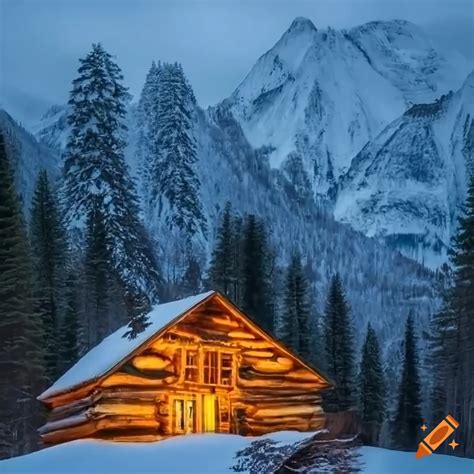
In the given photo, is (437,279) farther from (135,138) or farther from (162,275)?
(135,138)

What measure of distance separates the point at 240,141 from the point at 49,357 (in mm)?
16090

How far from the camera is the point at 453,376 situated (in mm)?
34844

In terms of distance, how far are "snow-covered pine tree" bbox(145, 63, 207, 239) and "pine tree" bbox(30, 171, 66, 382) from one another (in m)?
5.39

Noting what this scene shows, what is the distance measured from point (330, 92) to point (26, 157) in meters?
14.9

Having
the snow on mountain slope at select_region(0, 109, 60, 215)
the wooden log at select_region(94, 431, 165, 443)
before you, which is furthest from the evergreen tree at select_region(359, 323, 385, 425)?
the wooden log at select_region(94, 431, 165, 443)

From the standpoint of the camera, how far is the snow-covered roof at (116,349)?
64.8 feet

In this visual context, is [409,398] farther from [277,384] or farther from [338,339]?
[277,384]

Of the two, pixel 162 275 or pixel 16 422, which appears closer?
pixel 16 422

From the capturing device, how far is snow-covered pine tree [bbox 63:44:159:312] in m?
37.2

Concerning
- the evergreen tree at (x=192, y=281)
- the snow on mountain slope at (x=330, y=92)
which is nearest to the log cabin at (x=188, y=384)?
the evergreen tree at (x=192, y=281)

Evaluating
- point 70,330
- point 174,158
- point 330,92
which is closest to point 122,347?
point 70,330

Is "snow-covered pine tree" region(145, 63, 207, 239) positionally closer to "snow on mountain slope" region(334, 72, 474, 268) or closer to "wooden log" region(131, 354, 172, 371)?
"snow on mountain slope" region(334, 72, 474, 268)

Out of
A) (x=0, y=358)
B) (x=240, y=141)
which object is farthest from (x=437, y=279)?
(x=0, y=358)

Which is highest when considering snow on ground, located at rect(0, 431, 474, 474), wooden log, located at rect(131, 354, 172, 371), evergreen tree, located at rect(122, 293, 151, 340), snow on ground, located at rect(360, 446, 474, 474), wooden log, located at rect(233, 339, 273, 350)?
evergreen tree, located at rect(122, 293, 151, 340)
